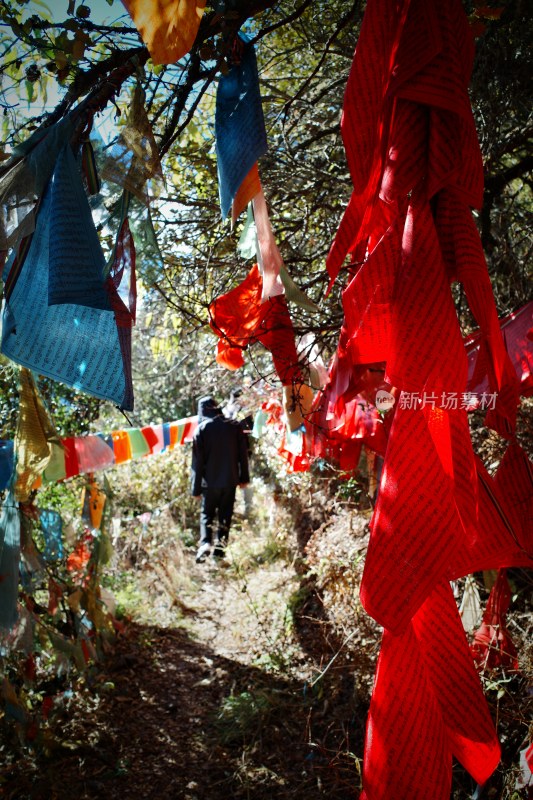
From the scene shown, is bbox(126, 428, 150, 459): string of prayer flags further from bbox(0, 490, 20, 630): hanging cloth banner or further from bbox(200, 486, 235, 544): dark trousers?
bbox(0, 490, 20, 630): hanging cloth banner

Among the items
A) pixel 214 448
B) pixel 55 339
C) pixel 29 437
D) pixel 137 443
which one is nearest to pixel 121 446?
pixel 137 443

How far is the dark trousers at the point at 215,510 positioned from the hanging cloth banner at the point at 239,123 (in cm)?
546

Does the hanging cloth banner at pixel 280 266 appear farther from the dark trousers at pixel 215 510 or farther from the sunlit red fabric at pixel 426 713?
the dark trousers at pixel 215 510

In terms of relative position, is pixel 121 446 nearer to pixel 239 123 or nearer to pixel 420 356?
pixel 239 123

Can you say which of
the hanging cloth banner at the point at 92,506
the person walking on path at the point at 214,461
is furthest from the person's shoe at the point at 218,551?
the hanging cloth banner at the point at 92,506

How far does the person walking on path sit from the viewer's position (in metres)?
6.91

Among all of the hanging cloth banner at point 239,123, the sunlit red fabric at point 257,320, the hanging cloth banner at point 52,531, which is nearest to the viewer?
the hanging cloth banner at point 239,123

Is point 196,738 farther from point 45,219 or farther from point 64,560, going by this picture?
point 45,219

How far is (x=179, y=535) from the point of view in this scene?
7.27m

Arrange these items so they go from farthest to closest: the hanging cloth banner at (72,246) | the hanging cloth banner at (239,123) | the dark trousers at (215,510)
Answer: the dark trousers at (215,510) < the hanging cloth banner at (239,123) < the hanging cloth banner at (72,246)

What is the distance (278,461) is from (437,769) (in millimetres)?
5140

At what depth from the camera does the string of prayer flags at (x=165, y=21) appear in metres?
1.35

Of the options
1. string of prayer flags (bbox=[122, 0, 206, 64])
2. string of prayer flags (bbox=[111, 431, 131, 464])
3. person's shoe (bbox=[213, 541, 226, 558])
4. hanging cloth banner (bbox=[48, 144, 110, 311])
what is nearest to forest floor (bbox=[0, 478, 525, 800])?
person's shoe (bbox=[213, 541, 226, 558])

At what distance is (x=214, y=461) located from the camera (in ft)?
22.7
